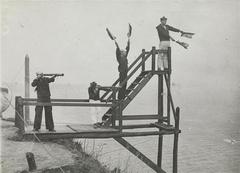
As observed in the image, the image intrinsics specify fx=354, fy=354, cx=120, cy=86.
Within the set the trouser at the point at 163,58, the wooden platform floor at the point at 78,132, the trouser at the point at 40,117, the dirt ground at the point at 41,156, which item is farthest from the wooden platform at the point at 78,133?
the trouser at the point at 163,58

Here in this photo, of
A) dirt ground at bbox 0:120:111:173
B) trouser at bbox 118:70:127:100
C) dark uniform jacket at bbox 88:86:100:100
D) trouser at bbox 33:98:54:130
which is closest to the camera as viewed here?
trouser at bbox 33:98:54:130

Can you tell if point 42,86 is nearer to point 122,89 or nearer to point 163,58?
point 122,89

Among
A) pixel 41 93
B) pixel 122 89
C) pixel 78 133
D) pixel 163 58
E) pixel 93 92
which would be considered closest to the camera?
pixel 41 93

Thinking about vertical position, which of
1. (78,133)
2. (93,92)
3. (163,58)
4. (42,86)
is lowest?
(78,133)

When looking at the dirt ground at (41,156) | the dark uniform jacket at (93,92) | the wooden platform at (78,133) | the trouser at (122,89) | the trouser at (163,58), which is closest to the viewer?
the wooden platform at (78,133)

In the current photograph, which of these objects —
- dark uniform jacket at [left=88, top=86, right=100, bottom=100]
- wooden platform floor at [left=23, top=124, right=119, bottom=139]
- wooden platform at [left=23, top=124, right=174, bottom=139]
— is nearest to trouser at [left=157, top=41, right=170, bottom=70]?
dark uniform jacket at [left=88, top=86, right=100, bottom=100]

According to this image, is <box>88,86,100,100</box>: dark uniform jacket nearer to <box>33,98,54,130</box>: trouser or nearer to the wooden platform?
the wooden platform

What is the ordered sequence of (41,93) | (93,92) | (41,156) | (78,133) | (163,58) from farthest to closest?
(163,58)
(41,156)
(93,92)
(78,133)
(41,93)

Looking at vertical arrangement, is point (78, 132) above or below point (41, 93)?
below

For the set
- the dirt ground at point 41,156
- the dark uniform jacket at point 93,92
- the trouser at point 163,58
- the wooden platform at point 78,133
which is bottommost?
Answer: the dirt ground at point 41,156

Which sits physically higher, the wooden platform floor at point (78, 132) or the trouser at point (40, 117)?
the trouser at point (40, 117)

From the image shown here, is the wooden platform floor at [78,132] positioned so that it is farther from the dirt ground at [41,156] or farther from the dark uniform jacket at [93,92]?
the dark uniform jacket at [93,92]

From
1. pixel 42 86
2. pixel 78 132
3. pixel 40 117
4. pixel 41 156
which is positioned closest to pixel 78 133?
pixel 78 132

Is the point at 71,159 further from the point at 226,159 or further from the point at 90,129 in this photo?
the point at 226,159
